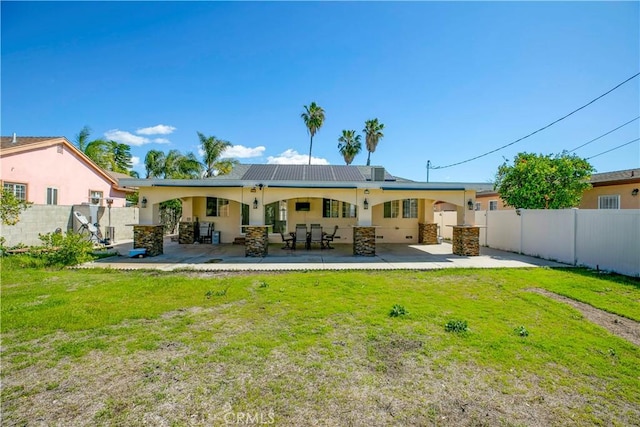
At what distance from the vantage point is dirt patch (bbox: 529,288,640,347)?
4777 mm

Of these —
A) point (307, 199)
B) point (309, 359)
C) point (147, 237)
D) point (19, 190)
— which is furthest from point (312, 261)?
point (19, 190)

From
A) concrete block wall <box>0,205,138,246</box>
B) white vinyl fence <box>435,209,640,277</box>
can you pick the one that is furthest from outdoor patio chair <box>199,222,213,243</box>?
white vinyl fence <box>435,209,640,277</box>

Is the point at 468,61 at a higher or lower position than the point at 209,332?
higher

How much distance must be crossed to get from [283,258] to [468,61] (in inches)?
501

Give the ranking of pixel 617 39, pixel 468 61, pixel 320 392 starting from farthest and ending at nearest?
pixel 468 61 < pixel 617 39 < pixel 320 392

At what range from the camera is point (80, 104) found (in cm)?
2050

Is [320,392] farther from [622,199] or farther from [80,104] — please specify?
[80,104]

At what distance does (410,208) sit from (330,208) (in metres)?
4.82

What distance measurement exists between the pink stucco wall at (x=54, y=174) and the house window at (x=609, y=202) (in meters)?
30.9

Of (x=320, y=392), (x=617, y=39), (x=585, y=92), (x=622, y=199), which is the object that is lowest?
(x=320, y=392)

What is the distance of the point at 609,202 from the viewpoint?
1596cm

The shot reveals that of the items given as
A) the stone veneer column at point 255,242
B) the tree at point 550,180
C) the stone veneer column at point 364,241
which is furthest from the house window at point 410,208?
the stone veneer column at point 255,242

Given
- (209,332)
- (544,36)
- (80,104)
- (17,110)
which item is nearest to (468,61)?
(544,36)

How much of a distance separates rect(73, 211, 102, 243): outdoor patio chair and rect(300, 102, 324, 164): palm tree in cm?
2361
